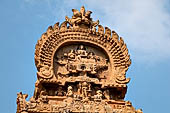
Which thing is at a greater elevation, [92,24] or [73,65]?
[92,24]

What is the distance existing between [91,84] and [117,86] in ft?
3.79

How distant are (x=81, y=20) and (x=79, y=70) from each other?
287 cm

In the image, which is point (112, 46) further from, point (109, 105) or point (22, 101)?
point (22, 101)

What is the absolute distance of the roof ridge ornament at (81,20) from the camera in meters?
25.1

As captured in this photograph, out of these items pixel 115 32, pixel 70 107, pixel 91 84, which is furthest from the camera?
pixel 115 32

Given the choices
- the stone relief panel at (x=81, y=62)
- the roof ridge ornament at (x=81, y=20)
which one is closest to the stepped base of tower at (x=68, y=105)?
the stone relief panel at (x=81, y=62)

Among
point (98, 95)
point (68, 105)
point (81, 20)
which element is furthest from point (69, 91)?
point (81, 20)

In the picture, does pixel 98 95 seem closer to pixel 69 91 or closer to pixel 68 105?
pixel 69 91

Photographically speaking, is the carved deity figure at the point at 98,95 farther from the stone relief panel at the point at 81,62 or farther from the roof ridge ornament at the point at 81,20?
the roof ridge ornament at the point at 81,20

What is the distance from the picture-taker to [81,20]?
25.1 m

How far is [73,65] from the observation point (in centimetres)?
2373

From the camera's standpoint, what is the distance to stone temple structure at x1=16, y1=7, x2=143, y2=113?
72.3 ft

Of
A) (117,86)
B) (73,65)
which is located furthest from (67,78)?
(117,86)

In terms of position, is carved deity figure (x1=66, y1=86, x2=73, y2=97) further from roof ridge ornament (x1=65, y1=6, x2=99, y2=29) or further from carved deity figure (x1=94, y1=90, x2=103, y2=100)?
roof ridge ornament (x1=65, y1=6, x2=99, y2=29)
